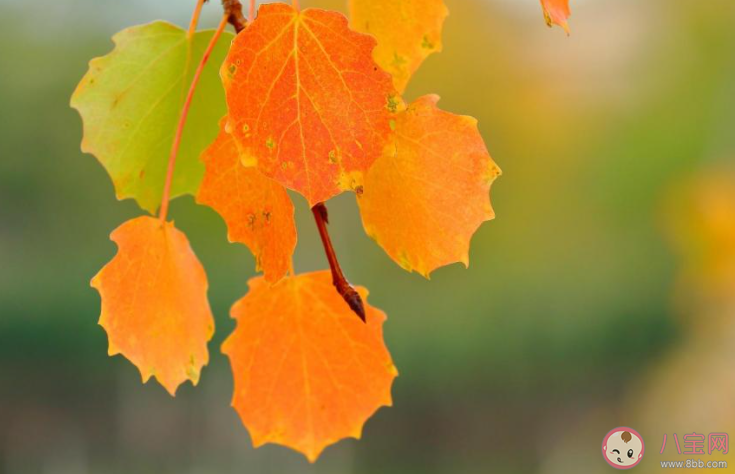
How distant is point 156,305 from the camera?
1.09ft

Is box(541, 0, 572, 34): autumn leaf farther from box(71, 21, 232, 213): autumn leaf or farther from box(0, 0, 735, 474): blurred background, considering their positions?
box(0, 0, 735, 474): blurred background

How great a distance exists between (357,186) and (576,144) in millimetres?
8761

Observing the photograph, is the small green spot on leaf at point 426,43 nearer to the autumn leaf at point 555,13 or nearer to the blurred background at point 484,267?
the autumn leaf at point 555,13

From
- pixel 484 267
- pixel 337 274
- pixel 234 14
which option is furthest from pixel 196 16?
pixel 484 267

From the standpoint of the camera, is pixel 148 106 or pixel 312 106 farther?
pixel 148 106

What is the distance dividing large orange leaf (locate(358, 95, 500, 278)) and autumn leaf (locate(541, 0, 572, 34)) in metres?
0.05

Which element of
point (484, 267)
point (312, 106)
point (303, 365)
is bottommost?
point (484, 267)

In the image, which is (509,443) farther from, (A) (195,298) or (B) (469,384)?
(A) (195,298)

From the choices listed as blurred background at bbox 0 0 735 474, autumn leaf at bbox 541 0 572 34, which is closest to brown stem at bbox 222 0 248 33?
autumn leaf at bbox 541 0 572 34

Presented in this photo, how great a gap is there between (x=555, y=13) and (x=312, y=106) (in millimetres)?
87

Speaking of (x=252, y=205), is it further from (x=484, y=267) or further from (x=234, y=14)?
(x=484, y=267)

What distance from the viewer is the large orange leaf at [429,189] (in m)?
0.30

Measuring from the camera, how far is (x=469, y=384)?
300 inches

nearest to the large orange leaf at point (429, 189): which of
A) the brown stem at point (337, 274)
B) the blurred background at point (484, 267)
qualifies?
the brown stem at point (337, 274)
